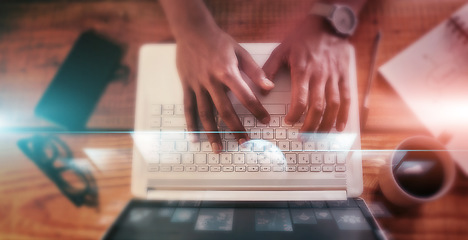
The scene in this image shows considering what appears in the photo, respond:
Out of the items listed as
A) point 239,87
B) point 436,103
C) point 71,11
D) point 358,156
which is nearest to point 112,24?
point 71,11

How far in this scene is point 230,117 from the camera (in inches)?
17.3

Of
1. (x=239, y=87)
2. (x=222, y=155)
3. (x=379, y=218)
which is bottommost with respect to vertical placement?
(x=379, y=218)

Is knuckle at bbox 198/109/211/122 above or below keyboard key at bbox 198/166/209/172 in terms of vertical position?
above

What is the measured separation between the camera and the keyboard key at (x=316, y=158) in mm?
440

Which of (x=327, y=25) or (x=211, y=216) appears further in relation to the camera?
(x=327, y=25)

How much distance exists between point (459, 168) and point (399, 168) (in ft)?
0.39

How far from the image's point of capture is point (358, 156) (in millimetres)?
451

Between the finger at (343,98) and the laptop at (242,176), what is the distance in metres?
0.01

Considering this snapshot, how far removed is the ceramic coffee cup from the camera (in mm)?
397

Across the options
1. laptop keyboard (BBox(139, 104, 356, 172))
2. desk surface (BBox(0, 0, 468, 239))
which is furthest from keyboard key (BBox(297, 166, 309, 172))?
desk surface (BBox(0, 0, 468, 239))

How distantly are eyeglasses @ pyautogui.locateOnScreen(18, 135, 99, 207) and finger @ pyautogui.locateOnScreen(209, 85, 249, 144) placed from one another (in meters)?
0.26

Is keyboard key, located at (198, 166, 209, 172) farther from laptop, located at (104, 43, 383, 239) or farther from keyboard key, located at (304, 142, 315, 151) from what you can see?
keyboard key, located at (304, 142, 315, 151)

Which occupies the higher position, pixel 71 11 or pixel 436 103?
pixel 71 11

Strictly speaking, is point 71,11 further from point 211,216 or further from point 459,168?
point 459,168
